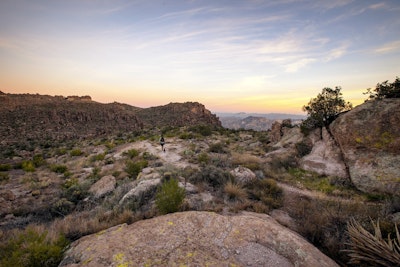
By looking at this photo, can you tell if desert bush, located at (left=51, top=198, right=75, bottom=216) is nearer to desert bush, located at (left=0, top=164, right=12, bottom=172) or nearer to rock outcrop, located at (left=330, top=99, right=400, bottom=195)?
desert bush, located at (left=0, top=164, right=12, bottom=172)

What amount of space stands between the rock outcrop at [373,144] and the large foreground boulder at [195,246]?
231 inches

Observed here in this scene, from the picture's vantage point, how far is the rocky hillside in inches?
1276

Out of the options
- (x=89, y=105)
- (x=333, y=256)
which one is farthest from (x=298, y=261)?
(x=89, y=105)

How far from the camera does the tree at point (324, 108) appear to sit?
36.6 ft

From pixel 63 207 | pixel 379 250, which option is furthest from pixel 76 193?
pixel 379 250

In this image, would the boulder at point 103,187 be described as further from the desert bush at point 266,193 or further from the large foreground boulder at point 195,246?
the desert bush at point 266,193

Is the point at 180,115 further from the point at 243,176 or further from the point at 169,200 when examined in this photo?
the point at 169,200

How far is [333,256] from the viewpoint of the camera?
3494mm

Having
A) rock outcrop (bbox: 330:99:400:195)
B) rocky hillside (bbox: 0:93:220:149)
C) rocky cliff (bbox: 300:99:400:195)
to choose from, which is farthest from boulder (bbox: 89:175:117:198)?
rocky hillside (bbox: 0:93:220:149)

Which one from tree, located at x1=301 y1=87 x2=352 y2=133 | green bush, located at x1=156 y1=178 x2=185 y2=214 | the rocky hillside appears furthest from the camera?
the rocky hillside

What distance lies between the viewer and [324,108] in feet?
38.1

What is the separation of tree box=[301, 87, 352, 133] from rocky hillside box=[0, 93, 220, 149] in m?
31.4

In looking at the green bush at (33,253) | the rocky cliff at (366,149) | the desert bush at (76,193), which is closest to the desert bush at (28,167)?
the desert bush at (76,193)

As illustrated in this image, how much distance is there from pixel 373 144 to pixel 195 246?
28.4 feet
